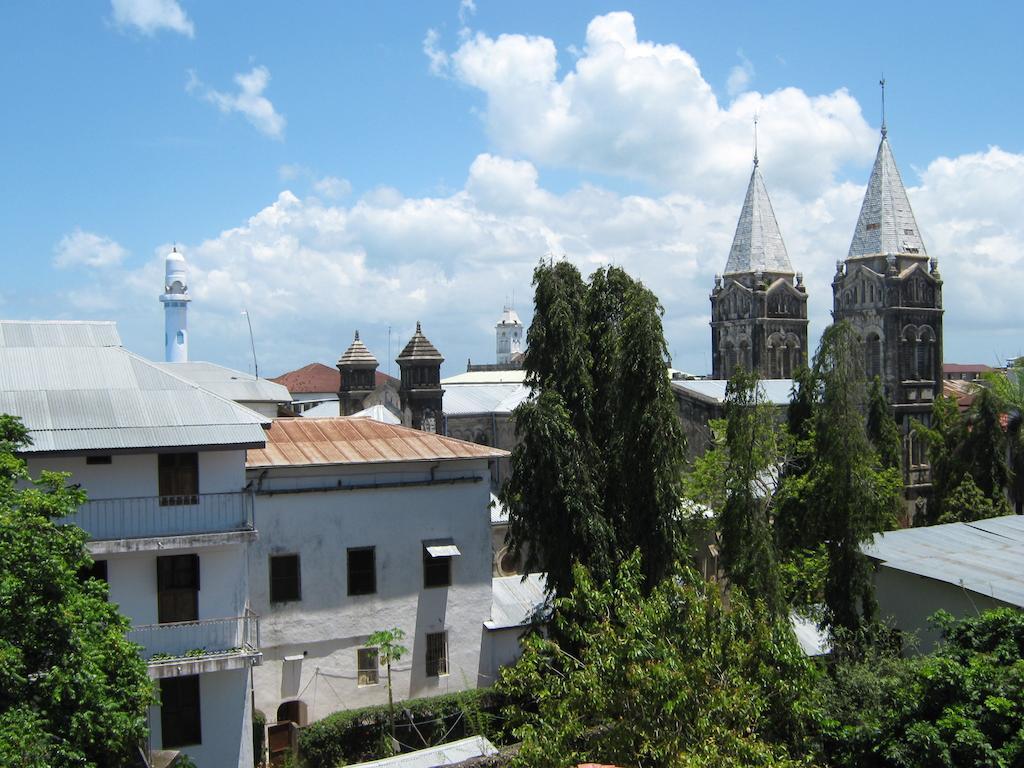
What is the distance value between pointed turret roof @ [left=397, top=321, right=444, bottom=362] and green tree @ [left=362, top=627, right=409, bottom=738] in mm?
22553

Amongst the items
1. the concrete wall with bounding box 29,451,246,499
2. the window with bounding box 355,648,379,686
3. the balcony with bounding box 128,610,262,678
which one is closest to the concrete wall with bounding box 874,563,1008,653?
the window with bounding box 355,648,379,686

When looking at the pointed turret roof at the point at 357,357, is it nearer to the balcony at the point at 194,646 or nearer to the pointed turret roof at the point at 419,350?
the pointed turret roof at the point at 419,350

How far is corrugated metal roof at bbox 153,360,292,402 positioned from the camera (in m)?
37.4

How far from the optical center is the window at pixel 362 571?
2136 centimetres

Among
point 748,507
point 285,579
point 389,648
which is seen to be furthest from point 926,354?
point 285,579

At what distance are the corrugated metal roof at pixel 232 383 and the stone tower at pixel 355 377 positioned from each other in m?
6.11

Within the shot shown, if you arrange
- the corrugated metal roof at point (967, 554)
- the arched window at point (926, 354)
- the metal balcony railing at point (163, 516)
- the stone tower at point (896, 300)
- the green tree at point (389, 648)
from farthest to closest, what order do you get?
the arched window at point (926, 354) < the stone tower at point (896, 300) < the corrugated metal roof at point (967, 554) < the green tree at point (389, 648) < the metal balcony railing at point (163, 516)

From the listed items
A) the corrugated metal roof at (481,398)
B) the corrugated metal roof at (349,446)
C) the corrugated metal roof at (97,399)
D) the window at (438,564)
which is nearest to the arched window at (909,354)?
the corrugated metal roof at (481,398)

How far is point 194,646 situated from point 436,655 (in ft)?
20.8

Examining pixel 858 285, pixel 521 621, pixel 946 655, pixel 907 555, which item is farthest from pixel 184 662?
pixel 858 285

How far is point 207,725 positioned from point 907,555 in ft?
53.1

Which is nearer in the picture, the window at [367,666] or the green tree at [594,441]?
the green tree at [594,441]

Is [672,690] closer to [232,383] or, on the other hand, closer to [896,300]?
[232,383]

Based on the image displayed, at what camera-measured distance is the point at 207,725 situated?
17.9 metres
